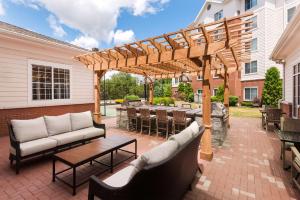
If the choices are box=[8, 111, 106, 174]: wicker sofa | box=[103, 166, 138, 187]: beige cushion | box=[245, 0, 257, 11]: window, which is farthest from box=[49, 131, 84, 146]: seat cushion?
box=[245, 0, 257, 11]: window

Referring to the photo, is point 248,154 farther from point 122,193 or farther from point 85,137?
point 85,137

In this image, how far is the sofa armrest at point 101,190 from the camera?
1.79 metres

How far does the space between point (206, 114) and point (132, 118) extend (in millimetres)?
3695

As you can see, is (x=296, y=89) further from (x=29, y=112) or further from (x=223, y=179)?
(x=29, y=112)

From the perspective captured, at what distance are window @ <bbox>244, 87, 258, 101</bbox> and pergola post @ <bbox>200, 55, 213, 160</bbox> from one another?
15.4m

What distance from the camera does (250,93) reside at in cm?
1717

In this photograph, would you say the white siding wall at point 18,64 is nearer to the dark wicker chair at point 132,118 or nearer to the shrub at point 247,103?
the dark wicker chair at point 132,118

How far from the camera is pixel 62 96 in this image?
8086 mm

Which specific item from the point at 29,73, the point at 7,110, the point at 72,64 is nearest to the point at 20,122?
the point at 7,110

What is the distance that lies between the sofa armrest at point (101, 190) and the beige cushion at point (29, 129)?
282cm

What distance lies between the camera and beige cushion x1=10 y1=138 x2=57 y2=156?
3.45 m

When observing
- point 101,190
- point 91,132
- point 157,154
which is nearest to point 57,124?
point 91,132

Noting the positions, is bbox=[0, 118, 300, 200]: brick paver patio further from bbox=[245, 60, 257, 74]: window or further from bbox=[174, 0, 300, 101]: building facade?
bbox=[245, 60, 257, 74]: window

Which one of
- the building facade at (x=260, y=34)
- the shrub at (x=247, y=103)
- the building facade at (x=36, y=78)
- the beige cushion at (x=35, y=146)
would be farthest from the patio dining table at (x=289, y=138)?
the shrub at (x=247, y=103)
